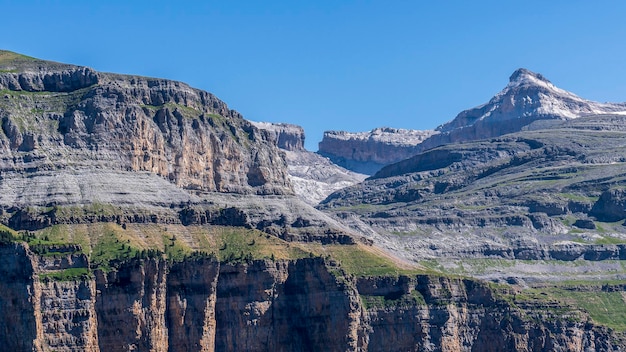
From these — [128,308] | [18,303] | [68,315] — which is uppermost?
[18,303]

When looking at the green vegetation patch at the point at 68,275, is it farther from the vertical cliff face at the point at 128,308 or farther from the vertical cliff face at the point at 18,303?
the vertical cliff face at the point at 128,308

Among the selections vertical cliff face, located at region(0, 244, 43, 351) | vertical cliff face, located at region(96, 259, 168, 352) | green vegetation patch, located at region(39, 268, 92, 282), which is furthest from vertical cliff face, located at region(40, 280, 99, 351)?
vertical cliff face, located at region(96, 259, 168, 352)

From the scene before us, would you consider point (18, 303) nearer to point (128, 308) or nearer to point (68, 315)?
point (68, 315)

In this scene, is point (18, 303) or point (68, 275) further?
point (68, 275)

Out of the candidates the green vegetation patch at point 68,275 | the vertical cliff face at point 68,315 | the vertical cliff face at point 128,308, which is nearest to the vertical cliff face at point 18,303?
the vertical cliff face at point 68,315

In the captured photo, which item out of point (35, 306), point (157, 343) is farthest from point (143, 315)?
point (35, 306)

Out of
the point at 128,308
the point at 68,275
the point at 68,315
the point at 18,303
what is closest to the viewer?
the point at 18,303

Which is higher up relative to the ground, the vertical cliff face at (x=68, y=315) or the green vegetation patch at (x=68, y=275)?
the green vegetation patch at (x=68, y=275)

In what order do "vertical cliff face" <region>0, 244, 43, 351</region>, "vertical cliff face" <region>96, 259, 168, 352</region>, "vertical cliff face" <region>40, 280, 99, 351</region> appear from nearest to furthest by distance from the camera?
"vertical cliff face" <region>0, 244, 43, 351</region>
"vertical cliff face" <region>40, 280, 99, 351</region>
"vertical cliff face" <region>96, 259, 168, 352</region>

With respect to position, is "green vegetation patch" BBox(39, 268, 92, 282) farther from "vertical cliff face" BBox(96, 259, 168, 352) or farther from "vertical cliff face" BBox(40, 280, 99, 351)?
"vertical cliff face" BBox(96, 259, 168, 352)

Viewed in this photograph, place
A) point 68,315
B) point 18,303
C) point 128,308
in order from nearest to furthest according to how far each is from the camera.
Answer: point 18,303
point 68,315
point 128,308

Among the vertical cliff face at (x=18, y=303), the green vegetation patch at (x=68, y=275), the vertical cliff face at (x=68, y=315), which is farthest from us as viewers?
the green vegetation patch at (x=68, y=275)

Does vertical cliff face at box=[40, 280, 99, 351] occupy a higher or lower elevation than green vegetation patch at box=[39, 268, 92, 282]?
lower

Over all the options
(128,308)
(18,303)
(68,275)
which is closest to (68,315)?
(68,275)
